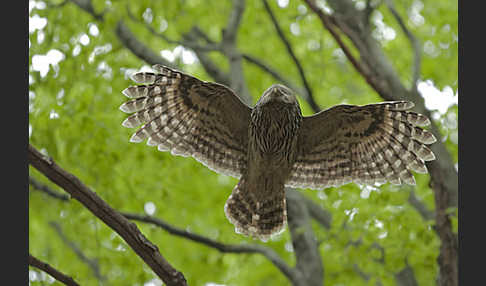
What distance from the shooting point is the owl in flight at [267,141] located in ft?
16.4

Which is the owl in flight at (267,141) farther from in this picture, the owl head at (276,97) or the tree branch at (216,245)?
the tree branch at (216,245)

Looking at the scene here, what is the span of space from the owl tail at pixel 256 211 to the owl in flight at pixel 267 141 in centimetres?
1

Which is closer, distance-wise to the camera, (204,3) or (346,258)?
(346,258)

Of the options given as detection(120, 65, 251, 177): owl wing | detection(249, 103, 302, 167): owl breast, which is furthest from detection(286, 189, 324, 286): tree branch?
detection(249, 103, 302, 167): owl breast

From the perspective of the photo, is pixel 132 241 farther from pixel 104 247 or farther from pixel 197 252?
pixel 197 252

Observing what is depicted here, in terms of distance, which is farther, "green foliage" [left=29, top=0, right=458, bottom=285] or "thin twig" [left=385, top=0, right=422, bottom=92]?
"thin twig" [left=385, top=0, right=422, bottom=92]

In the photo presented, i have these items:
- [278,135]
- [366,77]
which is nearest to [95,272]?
[278,135]

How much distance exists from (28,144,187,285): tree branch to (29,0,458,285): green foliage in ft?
11.0

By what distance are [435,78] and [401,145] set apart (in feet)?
Result: 14.9

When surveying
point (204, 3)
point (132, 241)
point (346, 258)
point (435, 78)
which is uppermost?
point (204, 3)

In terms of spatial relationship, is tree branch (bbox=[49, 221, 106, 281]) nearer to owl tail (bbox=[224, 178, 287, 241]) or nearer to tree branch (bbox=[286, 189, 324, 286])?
tree branch (bbox=[286, 189, 324, 286])

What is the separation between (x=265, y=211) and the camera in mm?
5488

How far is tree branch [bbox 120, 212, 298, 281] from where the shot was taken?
5668 millimetres

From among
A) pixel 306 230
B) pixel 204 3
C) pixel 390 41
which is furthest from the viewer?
pixel 390 41
